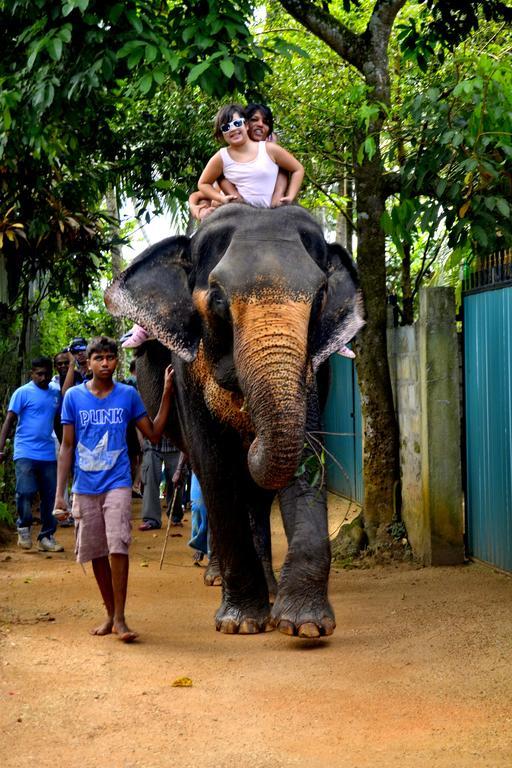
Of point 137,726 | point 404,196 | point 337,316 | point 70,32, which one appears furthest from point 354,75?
point 137,726

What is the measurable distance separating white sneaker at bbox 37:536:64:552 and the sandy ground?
8.44ft

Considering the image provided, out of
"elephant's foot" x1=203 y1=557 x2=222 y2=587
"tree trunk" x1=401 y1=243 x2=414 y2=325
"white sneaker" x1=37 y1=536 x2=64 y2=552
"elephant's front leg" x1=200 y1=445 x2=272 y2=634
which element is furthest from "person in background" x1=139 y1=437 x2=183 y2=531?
"elephant's front leg" x1=200 y1=445 x2=272 y2=634

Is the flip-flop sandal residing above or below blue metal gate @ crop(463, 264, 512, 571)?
below

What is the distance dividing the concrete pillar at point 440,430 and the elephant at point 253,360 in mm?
1811

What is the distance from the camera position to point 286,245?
21.0 ft

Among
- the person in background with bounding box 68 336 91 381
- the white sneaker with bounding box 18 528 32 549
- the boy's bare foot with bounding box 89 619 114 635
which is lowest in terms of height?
the boy's bare foot with bounding box 89 619 114 635

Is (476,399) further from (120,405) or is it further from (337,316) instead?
(120,405)

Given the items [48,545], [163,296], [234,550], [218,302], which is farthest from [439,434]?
[48,545]

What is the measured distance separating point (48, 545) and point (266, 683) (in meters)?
6.06

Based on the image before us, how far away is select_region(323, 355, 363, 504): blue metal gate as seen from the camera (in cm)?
1389

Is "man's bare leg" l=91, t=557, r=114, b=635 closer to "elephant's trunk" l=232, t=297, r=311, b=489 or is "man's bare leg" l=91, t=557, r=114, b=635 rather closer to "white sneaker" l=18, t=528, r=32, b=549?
"elephant's trunk" l=232, t=297, r=311, b=489

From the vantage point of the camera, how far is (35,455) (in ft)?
38.2

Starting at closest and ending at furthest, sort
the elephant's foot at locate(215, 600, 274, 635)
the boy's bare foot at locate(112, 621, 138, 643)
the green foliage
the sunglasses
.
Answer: the boy's bare foot at locate(112, 621, 138, 643), the elephant's foot at locate(215, 600, 274, 635), the sunglasses, the green foliage

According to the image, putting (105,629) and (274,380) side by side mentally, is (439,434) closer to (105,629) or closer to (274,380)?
(105,629)
